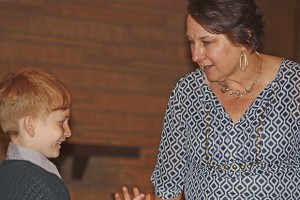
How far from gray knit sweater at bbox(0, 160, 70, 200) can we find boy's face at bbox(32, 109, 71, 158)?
108 mm

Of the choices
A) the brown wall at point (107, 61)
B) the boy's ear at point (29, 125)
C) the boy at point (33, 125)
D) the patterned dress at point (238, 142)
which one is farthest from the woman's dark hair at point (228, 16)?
the brown wall at point (107, 61)

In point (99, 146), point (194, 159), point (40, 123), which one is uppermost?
point (40, 123)

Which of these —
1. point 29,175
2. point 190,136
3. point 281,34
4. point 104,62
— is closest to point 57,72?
point 104,62

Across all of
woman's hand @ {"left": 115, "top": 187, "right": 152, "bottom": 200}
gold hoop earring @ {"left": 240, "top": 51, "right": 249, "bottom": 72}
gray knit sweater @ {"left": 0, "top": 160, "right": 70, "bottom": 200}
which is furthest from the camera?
gold hoop earring @ {"left": 240, "top": 51, "right": 249, "bottom": 72}

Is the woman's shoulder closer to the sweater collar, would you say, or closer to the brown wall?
the sweater collar

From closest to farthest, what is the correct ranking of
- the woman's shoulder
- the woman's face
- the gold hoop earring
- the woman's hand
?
the woman's hand
the woman's face
the gold hoop earring
the woman's shoulder

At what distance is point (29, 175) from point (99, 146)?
3.14 meters

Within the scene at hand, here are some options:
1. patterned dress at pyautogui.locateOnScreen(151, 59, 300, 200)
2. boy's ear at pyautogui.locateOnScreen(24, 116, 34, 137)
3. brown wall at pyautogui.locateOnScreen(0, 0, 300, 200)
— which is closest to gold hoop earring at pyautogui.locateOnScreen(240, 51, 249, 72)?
patterned dress at pyautogui.locateOnScreen(151, 59, 300, 200)

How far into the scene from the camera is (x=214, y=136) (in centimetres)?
317

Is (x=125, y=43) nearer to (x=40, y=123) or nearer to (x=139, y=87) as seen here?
(x=139, y=87)

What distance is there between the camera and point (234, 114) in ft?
10.5

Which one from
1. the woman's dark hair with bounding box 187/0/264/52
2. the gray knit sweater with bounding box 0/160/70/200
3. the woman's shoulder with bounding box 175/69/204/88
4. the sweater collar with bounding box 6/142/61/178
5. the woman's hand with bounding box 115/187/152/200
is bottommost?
the woman's hand with bounding box 115/187/152/200

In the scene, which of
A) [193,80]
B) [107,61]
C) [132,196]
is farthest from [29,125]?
[107,61]

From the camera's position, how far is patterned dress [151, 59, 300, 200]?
122 inches
